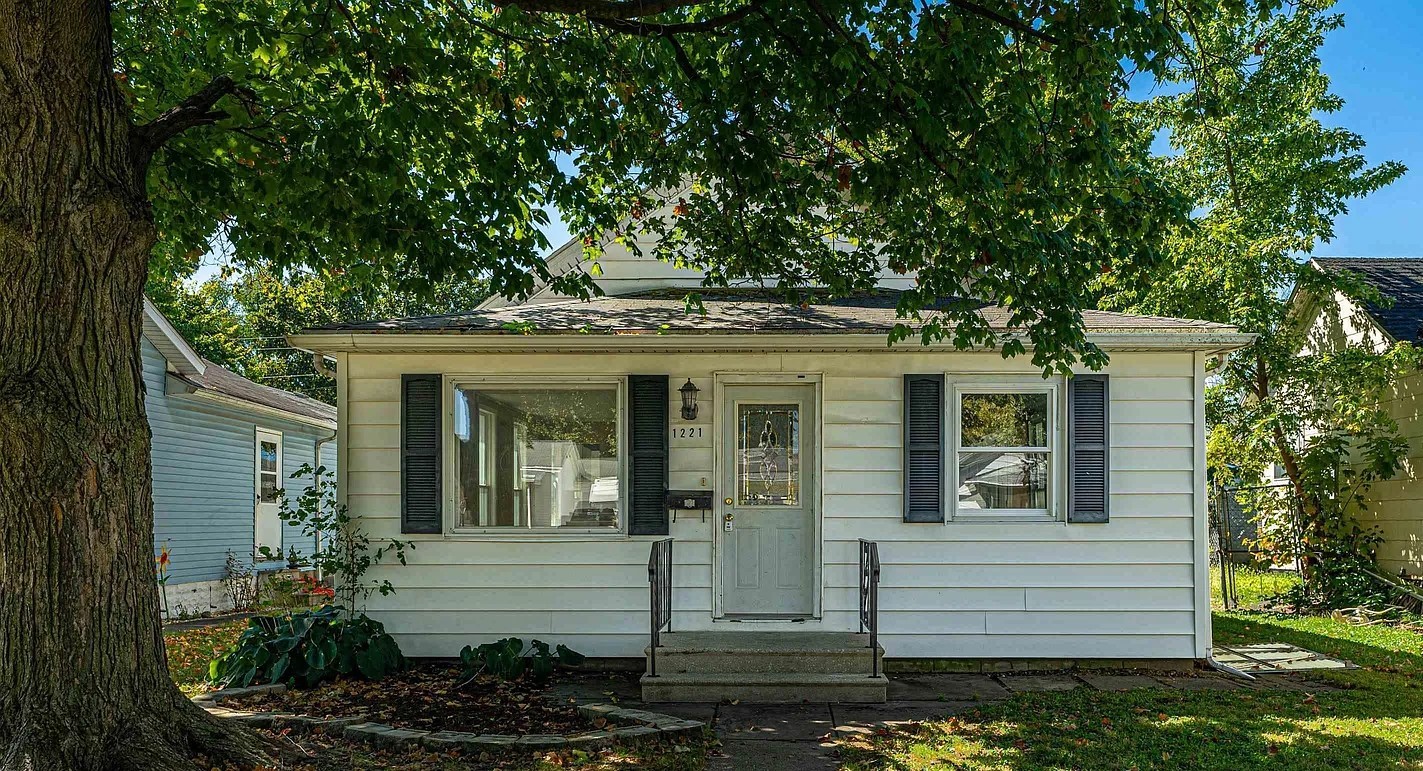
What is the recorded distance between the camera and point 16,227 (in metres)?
4.00

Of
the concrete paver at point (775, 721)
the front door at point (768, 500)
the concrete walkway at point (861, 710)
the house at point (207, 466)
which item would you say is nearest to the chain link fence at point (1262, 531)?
the concrete walkway at point (861, 710)

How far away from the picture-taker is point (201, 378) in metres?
13.5

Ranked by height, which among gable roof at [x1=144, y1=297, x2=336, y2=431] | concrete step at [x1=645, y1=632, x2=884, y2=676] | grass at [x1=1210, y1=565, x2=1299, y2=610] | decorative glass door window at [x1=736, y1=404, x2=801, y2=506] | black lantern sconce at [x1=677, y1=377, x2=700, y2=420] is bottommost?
grass at [x1=1210, y1=565, x2=1299, y2=610]

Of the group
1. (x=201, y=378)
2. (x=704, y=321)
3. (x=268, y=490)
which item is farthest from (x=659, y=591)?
(x=268, y=490)

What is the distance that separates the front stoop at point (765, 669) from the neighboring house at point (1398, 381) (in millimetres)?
7762

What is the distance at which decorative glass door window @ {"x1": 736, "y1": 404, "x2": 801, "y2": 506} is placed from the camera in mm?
7930

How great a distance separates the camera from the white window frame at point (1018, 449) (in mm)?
7746

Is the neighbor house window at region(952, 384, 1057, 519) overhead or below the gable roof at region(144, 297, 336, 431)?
below

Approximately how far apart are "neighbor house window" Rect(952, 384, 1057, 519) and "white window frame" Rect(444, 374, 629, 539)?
274 cm

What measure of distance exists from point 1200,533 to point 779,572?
11.2 ft

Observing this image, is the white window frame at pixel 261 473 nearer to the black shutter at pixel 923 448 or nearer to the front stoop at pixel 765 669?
the front stoop at pixel 765 669

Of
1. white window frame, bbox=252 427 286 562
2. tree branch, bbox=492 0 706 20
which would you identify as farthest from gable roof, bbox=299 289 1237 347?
white window frame, bbox=252 427 286 562

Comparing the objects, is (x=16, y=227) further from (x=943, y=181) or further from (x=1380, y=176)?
(x=1380, y=176)

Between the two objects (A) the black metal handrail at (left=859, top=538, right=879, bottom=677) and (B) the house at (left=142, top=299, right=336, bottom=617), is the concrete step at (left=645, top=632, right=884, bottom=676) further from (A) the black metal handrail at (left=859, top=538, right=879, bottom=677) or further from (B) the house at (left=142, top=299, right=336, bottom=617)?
(B) the house at (left=142, top=299, right=336, bottom=617)
